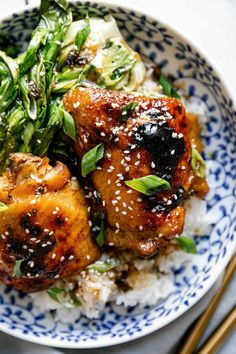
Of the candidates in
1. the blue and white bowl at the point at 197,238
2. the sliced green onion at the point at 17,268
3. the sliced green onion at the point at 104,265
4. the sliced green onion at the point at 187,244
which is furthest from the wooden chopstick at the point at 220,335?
the sliced green onion at the point at 17,268

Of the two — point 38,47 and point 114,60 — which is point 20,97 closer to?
point 38,47

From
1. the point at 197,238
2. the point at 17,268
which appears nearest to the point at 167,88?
the point at 197,238

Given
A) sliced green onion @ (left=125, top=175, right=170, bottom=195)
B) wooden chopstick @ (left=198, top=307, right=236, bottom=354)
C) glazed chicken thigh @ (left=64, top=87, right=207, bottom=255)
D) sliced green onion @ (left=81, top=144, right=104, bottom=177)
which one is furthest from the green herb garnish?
wooden chopstick @ (left=198, top=307, right=236, bottom=354)

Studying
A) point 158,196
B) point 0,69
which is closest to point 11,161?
point 0,69

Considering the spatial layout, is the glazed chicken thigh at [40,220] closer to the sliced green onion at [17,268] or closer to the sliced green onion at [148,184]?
the sliced green onion at [17,268]

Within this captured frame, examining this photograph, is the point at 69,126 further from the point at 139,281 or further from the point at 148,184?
the point at 139,281

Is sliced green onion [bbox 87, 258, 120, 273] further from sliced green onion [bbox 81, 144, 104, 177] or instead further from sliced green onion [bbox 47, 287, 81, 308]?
sliced green onion [bbox 81, 144, 104, 177]
